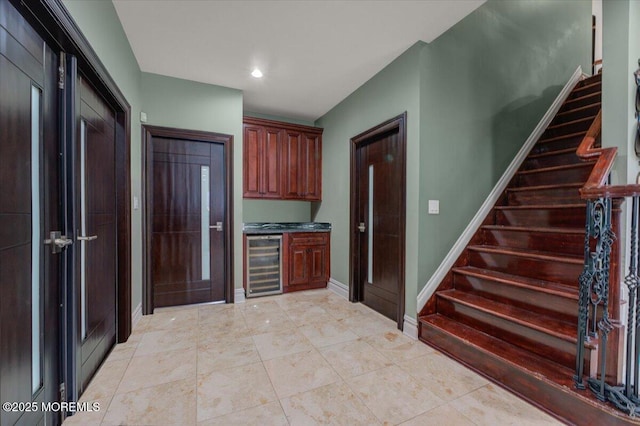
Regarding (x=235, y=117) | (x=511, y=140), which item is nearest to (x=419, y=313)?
(x=511, y=140)

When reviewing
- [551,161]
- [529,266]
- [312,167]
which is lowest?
→ [529,266]

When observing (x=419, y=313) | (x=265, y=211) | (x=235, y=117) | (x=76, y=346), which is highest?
(x=235, y=117)

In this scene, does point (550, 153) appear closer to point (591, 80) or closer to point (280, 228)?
point (591, 80)

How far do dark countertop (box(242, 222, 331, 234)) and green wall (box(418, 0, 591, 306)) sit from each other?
1787 mm

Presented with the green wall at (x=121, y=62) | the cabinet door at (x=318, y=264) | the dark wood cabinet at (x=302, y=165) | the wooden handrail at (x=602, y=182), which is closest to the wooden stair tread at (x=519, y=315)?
the wooden handrail at (x=602, y=182)

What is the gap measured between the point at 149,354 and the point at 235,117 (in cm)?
265

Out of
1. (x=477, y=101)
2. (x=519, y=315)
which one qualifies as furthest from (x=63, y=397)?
(x=477, y=101)

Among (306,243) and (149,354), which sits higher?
(306,243)

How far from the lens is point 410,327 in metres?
2.53

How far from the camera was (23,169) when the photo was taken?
1206 millimetres

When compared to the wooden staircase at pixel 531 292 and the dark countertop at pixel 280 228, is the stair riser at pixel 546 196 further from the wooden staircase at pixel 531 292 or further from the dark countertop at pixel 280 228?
the dark countertop at pixel 280 228

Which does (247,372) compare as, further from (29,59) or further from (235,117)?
(235,117)

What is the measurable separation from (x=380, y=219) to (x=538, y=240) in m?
1.46

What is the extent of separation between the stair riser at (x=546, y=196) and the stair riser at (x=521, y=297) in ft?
3.80
